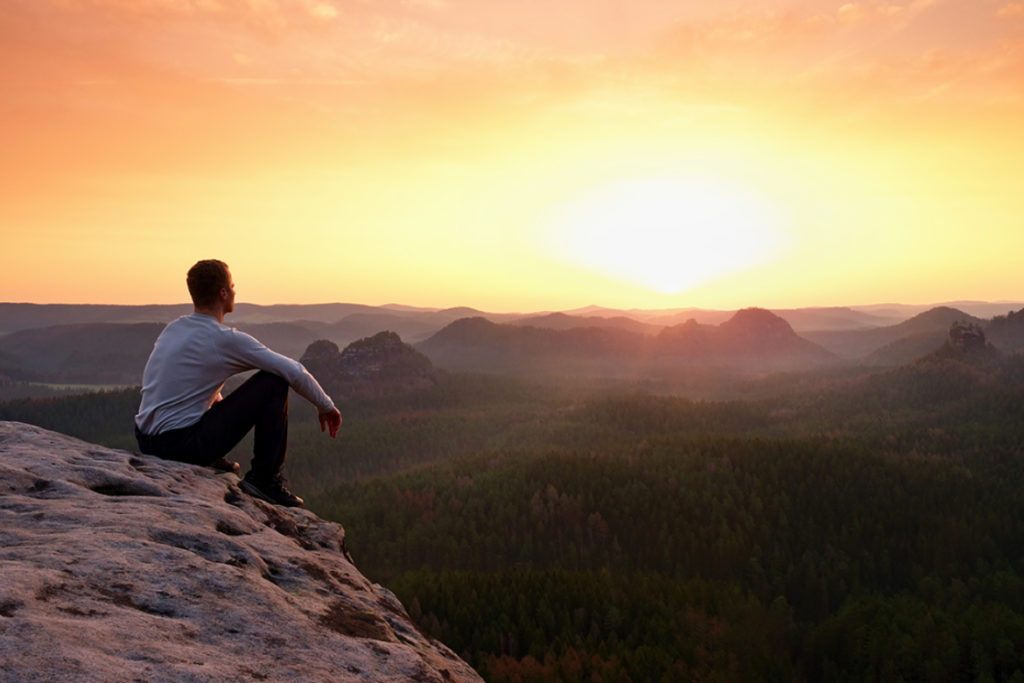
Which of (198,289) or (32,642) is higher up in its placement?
(198,289)

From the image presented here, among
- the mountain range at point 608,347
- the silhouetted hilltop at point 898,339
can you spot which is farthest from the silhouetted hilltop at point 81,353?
the silhouetted hilltop at point 898,339

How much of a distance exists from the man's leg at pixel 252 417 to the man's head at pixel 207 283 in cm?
98

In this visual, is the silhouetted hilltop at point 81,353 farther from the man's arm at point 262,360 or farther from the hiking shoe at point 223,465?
the man's arm at point 262,360

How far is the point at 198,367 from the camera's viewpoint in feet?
23.3

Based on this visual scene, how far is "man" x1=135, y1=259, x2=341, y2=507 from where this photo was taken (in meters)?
7.01

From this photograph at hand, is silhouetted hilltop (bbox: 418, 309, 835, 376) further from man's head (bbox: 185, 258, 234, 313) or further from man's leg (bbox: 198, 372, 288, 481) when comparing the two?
man's head (bbox: 185, 258, 234, 313)

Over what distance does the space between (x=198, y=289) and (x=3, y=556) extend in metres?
3.66

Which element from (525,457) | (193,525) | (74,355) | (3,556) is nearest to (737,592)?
(193,525)

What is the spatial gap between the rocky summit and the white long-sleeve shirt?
27.1 inches

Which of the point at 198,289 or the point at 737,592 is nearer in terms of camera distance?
the point at 198,289

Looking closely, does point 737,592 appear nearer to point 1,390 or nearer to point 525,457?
point 525,457

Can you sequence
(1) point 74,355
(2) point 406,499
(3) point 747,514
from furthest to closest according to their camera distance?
(1) point 74,355, (2) point 406,499, (3) point 747,514

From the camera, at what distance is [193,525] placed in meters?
5.62

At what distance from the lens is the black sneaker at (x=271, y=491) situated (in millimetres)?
7602
